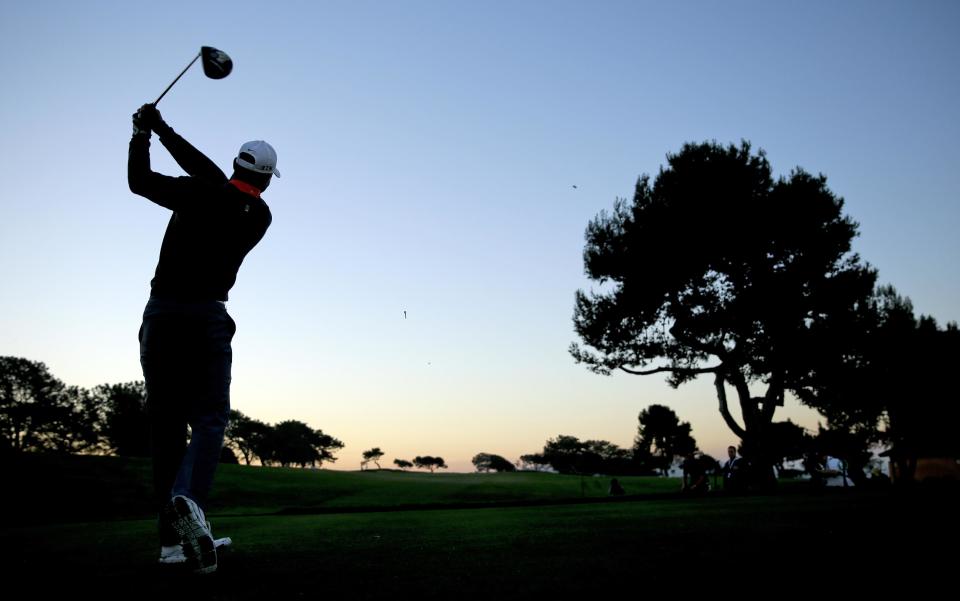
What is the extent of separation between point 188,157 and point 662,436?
114 metres

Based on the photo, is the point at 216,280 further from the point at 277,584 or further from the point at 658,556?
the point at 658,556

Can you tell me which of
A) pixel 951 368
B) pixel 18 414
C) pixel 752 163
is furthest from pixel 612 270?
pixel 18 414

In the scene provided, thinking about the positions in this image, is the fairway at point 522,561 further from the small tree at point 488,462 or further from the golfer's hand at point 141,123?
the small tree at point 488,462

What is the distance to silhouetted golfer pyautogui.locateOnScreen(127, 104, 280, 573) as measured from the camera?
3.39 metres

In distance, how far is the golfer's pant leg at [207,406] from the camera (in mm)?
3465

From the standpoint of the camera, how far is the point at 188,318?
342 cm

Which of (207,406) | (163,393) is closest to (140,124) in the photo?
(163,393)

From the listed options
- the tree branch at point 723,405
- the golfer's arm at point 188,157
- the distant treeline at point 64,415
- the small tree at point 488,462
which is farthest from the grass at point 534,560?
the small tree at point 488,462

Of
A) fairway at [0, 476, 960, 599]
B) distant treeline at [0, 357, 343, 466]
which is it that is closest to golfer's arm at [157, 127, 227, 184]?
fairway at [0, 476, 960, 599]

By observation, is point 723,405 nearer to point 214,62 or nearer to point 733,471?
point 733,471

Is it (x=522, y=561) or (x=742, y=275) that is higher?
(x=742, y=275)

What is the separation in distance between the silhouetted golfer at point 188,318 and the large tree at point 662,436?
111536 mm

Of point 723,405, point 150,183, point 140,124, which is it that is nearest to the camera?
point 150,183

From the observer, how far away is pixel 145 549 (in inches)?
151
